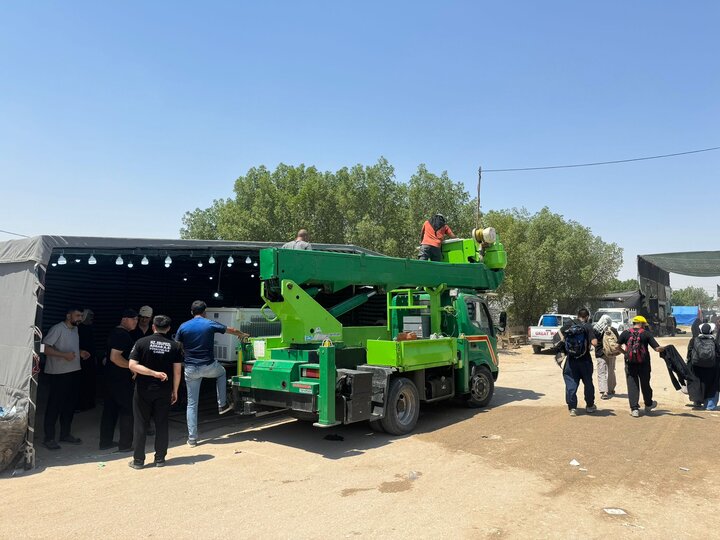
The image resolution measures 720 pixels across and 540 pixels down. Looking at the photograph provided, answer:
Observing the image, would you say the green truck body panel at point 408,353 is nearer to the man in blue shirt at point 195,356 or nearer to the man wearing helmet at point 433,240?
the man wearing helmet at point 433,240

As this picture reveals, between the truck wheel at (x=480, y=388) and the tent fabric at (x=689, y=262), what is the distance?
2667 centimetres

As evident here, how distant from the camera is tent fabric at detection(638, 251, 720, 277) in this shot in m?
30.6

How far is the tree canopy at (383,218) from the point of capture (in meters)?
25.5

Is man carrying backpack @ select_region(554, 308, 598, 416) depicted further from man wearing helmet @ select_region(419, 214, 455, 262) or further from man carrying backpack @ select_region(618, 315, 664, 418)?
man wearing helmet @ select_region(419, 214, 455, 262)

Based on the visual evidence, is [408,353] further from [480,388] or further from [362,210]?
[362,210]

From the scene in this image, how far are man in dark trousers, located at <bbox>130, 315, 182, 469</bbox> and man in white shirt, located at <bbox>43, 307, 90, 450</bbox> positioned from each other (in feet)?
5.43

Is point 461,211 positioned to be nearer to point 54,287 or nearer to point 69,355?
point 54,287

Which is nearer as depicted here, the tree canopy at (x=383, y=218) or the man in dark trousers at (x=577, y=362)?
the man in dark trousers at (x=577, y=362)

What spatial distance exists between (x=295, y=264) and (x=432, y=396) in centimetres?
339

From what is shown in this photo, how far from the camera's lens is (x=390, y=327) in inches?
371

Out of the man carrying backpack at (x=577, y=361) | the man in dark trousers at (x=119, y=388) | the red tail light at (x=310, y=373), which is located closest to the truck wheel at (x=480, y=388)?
the man carrying backpack at (x=577, y=361)

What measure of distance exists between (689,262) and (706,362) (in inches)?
1108

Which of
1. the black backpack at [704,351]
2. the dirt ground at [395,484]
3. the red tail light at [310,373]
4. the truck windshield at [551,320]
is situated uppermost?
the truck windshield at [551,320]

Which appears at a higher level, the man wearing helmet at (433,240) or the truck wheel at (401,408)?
the man wearing helmet at (433,240)
